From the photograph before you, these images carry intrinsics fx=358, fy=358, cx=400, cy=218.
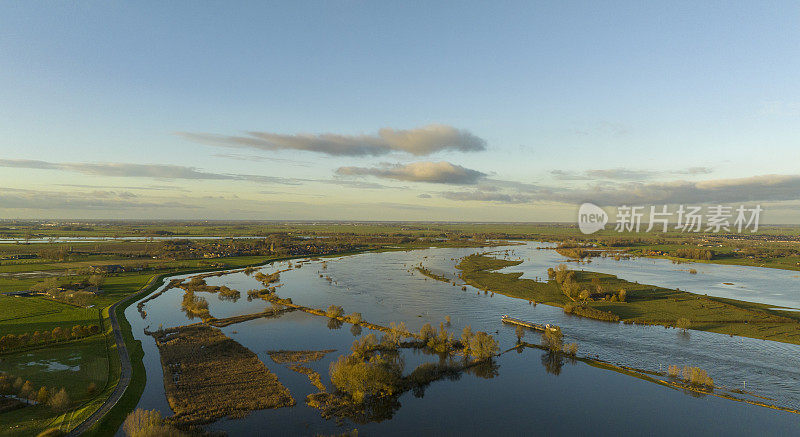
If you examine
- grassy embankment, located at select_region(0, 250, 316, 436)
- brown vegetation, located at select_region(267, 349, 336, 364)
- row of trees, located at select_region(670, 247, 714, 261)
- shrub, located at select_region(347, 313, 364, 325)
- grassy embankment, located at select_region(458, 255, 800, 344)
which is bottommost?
grassy embankment, located at select_region(0, 250, 316, 436)

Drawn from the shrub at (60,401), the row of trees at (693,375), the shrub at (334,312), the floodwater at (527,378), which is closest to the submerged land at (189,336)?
the shrub at (60,401)

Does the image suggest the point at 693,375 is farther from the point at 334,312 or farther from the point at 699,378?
the point at 334,312

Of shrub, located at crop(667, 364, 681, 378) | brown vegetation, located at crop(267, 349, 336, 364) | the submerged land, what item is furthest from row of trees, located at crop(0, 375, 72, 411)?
shrub, located at crop(667, 364, 681, 378)

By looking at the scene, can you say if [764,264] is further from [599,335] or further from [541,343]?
[541,343]

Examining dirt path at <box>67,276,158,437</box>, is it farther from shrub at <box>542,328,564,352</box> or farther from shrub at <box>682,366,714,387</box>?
shrub at <box>682,366,714,387</box>

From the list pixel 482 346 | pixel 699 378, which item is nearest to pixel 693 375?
pixel 699 378
